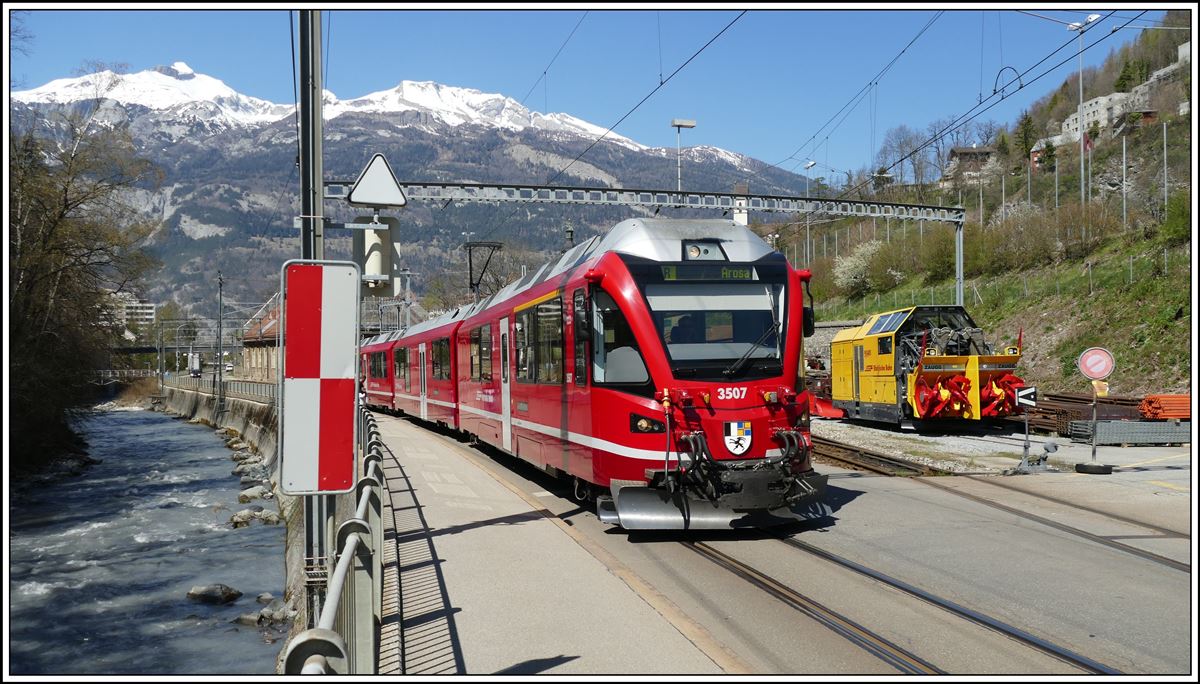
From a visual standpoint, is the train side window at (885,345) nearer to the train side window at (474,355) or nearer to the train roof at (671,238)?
the train side window at (474,355)

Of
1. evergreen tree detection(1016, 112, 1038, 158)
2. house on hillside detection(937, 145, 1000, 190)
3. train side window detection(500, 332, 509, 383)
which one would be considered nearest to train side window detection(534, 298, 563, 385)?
train side window detection(500, 332, 509, 383)

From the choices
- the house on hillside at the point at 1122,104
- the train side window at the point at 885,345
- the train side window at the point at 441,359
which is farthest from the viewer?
the house on hillside at the point at 1122,104

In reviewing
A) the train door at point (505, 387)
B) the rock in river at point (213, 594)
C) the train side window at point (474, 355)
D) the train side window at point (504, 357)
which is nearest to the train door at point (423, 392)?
the train side window at point (474, 355)

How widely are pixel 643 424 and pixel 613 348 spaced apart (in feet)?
3.17

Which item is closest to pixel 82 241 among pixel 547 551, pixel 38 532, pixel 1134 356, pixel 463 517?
pixel 38 532

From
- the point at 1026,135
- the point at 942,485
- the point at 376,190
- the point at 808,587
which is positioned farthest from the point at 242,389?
the point at 1026,135

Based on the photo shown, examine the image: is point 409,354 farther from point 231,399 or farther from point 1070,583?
point 231,399

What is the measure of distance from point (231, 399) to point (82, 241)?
1274 inches

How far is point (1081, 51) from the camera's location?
15.3 metres

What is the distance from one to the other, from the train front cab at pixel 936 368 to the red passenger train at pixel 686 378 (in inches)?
440

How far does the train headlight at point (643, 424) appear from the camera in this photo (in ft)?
30.8

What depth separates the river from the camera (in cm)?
1396

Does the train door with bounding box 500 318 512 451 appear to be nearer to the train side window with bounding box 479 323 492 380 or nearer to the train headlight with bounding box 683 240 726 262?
the train side window with bounding box 479 323 492 380

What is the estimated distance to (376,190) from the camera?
7.61 metres
